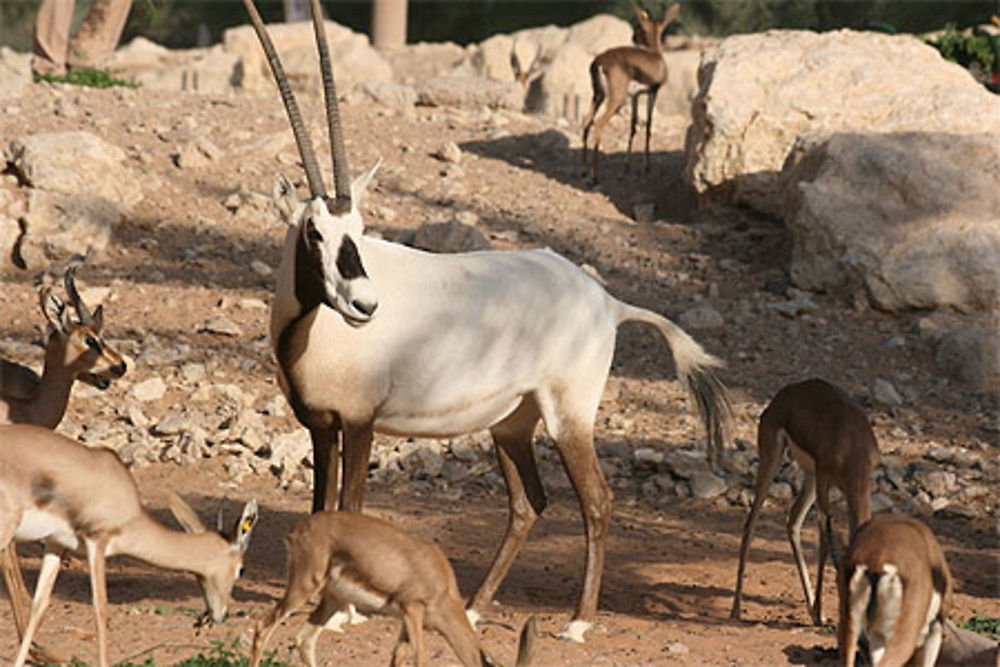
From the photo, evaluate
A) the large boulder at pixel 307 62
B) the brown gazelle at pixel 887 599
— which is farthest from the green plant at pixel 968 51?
the brown gazelle at pixel 887 599

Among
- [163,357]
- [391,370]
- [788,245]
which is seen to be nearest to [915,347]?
[788,245]

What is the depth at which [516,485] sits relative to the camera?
7.23 metres

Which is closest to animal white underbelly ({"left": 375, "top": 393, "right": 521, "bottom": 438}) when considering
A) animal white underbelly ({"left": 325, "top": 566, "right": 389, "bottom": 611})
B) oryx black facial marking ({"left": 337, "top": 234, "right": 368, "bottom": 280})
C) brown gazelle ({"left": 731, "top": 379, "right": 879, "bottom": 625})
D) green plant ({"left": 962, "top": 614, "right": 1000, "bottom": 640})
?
oryx black facial marking ({"left": 337, "top": 234, "right": 368, "bottom": 280})

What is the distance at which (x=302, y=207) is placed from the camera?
624 cm

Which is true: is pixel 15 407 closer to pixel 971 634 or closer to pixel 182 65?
pixel 971 634

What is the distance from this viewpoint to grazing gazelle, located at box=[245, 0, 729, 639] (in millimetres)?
6242

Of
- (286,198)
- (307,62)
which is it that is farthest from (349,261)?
(307,62)

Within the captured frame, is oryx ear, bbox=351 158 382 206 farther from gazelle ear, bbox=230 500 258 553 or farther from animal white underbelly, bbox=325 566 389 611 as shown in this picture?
animal white underbelly, bbox=325 566 389 611

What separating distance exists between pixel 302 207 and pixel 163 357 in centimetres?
477

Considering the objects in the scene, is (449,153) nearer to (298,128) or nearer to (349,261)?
(298,128)

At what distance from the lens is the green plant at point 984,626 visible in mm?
6879

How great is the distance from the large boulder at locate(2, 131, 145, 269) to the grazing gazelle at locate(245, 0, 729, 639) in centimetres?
569

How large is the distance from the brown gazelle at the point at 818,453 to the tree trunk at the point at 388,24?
21347mm

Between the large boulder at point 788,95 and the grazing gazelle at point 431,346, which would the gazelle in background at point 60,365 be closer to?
the grazing gazelle at point 431,346
